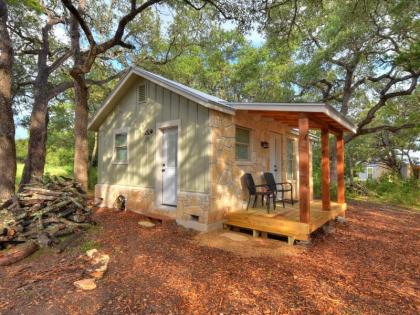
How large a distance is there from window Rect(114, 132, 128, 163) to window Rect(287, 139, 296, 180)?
18.1 ft

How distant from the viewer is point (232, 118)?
21.9ft

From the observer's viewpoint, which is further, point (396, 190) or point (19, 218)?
point (396, 190)

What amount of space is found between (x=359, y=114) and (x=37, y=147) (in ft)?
66.5

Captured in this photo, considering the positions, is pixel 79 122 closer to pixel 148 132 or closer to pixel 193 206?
pixel 148 132

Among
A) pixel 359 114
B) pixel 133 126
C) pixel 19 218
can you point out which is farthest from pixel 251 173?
pixel 359 114

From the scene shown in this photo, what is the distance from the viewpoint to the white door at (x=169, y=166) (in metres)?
6.96

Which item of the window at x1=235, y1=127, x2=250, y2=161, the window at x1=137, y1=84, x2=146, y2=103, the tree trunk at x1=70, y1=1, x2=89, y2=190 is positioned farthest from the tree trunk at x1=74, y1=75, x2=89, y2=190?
the window at x1=235, y1=127, x2=250, y2=161

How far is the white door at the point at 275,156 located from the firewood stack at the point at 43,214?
542cm

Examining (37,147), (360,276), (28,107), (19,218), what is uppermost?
(28,107)

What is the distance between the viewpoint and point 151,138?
7465 millimetres

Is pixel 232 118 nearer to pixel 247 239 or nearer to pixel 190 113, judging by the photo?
pixel 190 113

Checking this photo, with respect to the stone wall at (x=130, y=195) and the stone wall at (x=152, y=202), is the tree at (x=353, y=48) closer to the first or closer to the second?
the stone wall at (x=152, y=202)

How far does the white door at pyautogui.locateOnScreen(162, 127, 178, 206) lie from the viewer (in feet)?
22.9

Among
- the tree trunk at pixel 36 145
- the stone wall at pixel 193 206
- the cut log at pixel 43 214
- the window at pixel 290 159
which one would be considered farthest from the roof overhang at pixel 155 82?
the window at pixel 290 159
